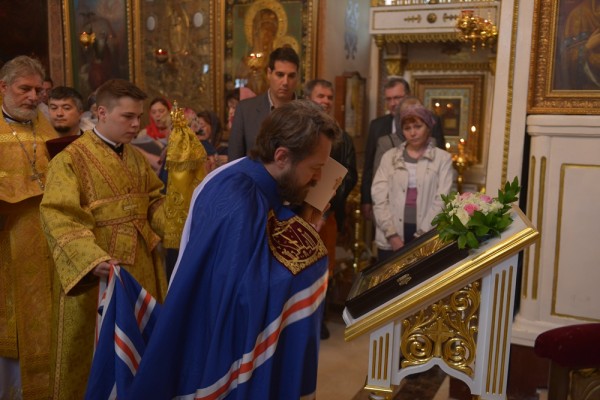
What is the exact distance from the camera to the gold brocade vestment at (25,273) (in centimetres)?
322

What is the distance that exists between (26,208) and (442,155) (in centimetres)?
254

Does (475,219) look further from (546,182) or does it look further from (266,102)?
(266,102)

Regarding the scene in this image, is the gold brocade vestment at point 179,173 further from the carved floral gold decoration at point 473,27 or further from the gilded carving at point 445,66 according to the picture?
the gilded carving at point 445,66

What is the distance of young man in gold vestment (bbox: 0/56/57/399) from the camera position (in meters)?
3.21

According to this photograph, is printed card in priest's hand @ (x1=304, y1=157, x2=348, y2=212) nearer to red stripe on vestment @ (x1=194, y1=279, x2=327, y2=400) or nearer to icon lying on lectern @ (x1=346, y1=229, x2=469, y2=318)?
icon lying on lectern @ (x1=346, y1=229, x2=469, y2=318)

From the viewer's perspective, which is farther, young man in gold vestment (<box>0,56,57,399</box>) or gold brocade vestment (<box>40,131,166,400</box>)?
young man in gold vestment (<box>0,56,57,399</box>)

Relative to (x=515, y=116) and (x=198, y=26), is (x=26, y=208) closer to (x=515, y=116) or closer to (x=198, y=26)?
(x=515, y=116)


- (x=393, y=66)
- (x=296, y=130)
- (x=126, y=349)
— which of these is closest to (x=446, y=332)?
(x=296, y=130)

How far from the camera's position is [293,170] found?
199 centimetres

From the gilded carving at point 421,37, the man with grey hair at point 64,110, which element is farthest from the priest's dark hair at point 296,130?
the gilded carving at point 421,37

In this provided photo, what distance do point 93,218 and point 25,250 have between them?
Answer: 860mm

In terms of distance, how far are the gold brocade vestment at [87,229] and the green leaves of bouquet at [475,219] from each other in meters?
1.38

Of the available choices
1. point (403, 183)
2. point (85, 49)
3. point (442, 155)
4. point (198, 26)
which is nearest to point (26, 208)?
point (403, 183)

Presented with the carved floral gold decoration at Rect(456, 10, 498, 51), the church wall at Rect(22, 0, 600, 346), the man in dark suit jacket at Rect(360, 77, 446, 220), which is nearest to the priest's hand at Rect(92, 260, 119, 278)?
the church wall at Rect(22, 0, 600, 346)
